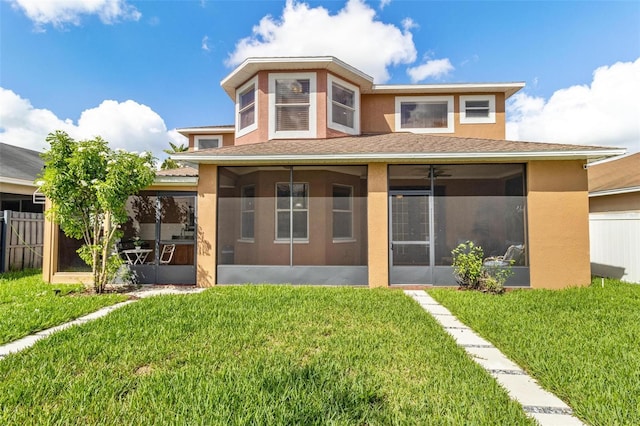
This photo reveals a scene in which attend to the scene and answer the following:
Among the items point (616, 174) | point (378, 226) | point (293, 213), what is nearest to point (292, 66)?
point (293, 213)

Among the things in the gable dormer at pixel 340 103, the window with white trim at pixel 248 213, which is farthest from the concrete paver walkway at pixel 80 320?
the gable dormer at pixel 340 103

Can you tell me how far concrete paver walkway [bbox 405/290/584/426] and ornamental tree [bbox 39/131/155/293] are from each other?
6931 mm

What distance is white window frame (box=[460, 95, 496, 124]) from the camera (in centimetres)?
1091

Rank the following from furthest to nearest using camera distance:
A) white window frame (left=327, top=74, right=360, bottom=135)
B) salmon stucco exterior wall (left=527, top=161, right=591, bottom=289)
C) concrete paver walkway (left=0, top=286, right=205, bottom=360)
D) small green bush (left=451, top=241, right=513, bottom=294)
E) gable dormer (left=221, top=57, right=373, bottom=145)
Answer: white window frame (left=327, top=74, right=360, bottom=135)
gable dormer (left=221, top=57, right=373, bottom=145)
salmon stucco exterior wall (left=527, top=161, right=591, bottom=289)
small green bush (left=451, top=241, right=513, bottom=294)
concrete paver walkway (left=0, top=286, right=205, bottom=360)

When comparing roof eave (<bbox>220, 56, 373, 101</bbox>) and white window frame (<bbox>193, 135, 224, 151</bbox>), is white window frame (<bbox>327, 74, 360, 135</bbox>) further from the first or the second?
white window frame (<bbox>193, 135, 224, 151</bbox>)

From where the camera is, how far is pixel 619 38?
1025cm

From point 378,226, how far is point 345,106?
4708mm

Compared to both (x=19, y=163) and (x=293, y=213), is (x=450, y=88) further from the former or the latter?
(x=19, y=163)

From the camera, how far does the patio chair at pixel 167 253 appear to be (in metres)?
8.53

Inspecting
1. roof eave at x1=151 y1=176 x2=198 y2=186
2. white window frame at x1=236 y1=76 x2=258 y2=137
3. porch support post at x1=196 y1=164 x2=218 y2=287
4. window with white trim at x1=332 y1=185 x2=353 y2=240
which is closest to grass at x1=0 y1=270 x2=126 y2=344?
porch support post at x1=196 y1=164 x2=218 y2=287

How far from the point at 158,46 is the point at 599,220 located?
16002mm

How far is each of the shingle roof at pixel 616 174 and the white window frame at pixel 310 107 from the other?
894 cm

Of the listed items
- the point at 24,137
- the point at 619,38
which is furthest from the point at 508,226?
the point at 24,137

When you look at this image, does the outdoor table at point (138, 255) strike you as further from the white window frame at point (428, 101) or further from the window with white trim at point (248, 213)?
the white window frame at point (428, 101)
